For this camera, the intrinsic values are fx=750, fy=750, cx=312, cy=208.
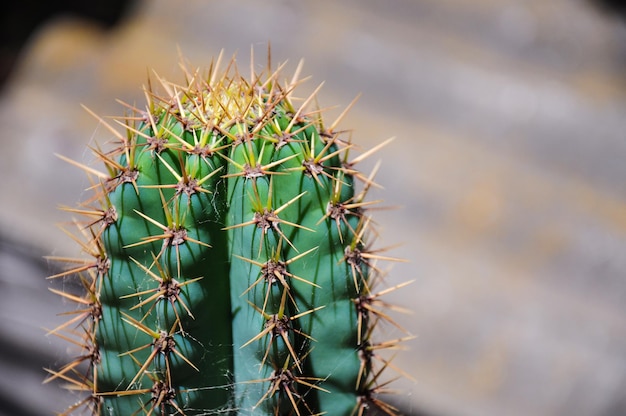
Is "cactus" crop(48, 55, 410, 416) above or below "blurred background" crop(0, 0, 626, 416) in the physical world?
below

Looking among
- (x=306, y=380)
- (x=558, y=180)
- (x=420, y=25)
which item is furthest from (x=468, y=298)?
(x=306, y=380)

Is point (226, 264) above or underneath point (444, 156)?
underneath

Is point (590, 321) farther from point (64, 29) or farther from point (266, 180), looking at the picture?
point (64, 29)

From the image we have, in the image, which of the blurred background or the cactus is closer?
the cactus

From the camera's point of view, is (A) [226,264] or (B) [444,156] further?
(B) [444,156]
